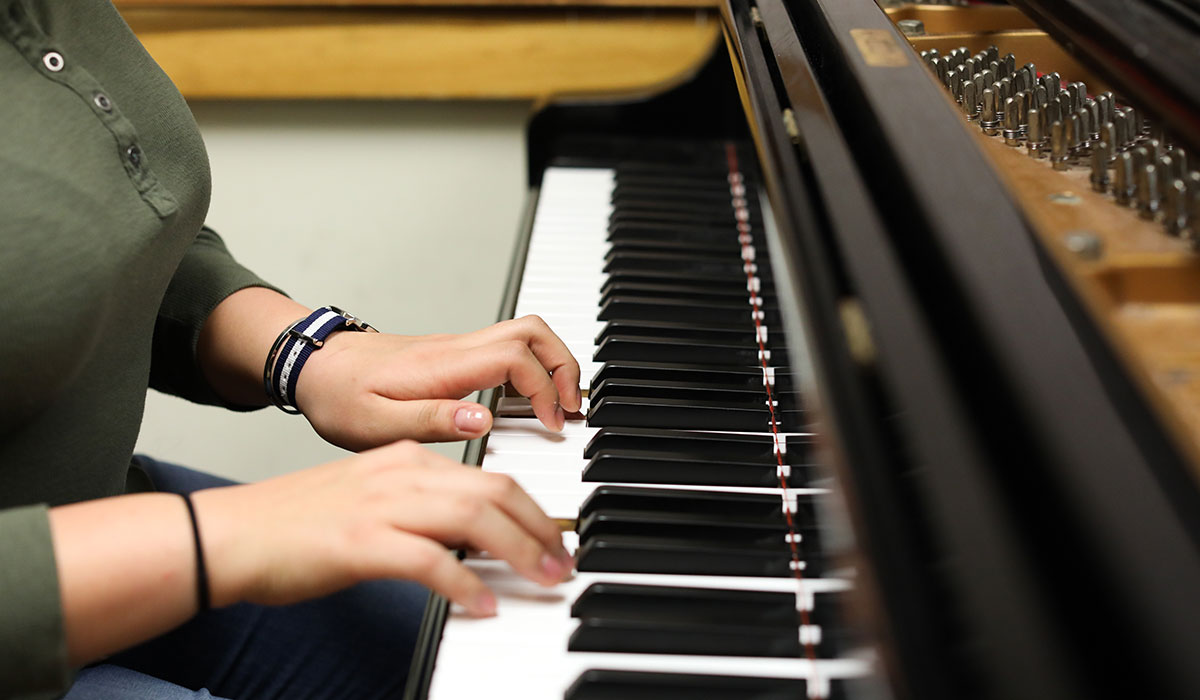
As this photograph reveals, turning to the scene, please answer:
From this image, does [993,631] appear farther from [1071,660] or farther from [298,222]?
[298,222]

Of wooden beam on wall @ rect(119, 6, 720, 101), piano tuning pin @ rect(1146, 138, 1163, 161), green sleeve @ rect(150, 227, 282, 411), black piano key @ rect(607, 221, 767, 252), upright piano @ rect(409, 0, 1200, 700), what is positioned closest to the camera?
upright piano @ rect(409, 0, 1200, 700)

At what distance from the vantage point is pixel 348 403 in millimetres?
854

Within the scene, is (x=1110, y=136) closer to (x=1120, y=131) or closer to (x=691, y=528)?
(x=1120, y=131)

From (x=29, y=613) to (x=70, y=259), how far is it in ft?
0.80

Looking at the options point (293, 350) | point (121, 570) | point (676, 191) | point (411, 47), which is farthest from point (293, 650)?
point (411, 47)

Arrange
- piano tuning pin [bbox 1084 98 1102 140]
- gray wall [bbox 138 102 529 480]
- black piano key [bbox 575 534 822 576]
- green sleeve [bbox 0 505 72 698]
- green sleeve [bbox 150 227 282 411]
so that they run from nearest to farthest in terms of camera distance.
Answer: green sleeve [bbox 0 505 72 698] < black piano key [bbox 575 534 822 576] < piano tuning pin [bbox 1084 98 1102 140] < green sleeve [bbox 150 227 282 411] < gray wall [bbox 138 102 529 480]

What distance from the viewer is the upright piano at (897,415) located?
41 centimetres

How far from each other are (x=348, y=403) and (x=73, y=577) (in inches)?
12.7

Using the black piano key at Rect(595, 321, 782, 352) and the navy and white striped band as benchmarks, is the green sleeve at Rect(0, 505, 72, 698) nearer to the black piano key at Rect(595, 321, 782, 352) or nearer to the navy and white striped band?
the navy and white striped band

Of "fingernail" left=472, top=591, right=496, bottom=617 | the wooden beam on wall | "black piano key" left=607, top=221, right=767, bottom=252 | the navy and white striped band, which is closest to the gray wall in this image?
the wooden beam on wall

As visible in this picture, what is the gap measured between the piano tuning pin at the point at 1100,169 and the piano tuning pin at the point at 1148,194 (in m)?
0.04

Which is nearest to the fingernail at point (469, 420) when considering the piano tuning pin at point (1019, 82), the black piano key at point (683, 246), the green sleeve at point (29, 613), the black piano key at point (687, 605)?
the black piano key at point (687, 605)

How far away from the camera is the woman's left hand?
822 mm

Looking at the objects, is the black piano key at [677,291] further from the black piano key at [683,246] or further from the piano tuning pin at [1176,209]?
the piano tuning pin at [1176,209]
